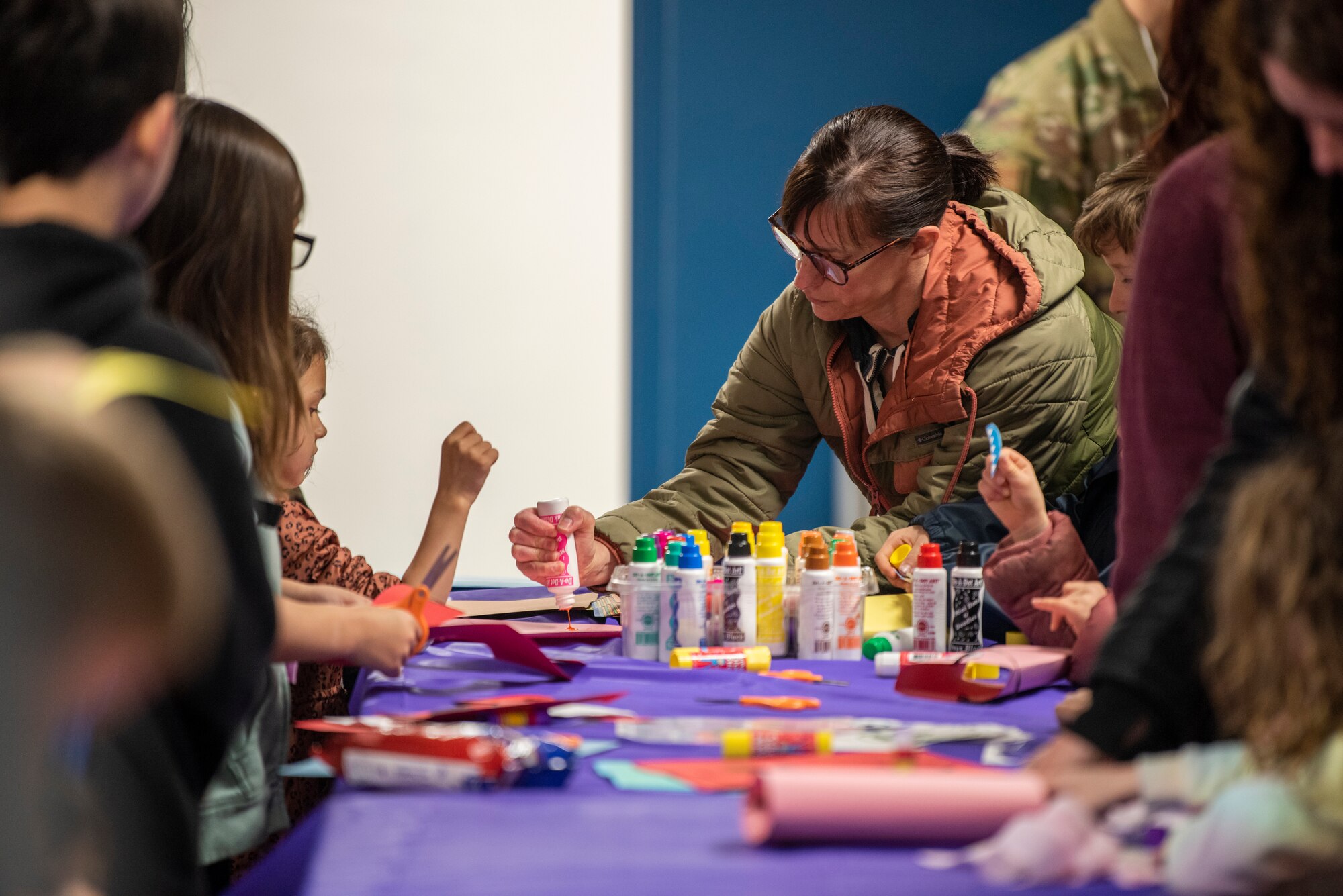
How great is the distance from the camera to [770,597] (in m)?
1.79

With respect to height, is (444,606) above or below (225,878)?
above

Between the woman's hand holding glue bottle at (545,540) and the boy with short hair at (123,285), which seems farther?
the woman's hand holding glue bottle at (545,540)

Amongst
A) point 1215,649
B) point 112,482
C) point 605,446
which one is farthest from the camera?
point 605,446

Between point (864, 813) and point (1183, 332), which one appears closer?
point (864, 813)

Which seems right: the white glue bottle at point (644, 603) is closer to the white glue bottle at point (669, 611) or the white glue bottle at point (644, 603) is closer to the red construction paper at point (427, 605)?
the white glue bottle at point (669, 611)

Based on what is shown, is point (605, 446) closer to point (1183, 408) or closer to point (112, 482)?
point (1183, 408)

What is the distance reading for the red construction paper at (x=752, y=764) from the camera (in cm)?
103

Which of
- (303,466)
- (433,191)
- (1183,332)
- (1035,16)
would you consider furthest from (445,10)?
(1183,332)

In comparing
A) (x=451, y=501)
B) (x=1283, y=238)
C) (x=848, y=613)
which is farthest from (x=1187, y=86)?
(x=451, y=501)

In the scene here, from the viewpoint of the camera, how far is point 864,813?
85 cm

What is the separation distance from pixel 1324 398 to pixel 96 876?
33.1 inches

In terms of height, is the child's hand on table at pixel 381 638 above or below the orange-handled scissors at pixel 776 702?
above

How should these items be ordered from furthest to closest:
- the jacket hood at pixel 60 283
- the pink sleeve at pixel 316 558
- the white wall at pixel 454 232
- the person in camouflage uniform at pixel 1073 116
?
the white wall at pixel 454 232, the person in camouflage uniform at pixel 1073 116, the pink sleeve at pixel 316 558, the jacket hood at pixel 60 283

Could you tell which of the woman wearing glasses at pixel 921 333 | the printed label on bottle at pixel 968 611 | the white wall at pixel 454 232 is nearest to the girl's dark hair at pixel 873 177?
the woman wearing glasses at pixel 921 333
